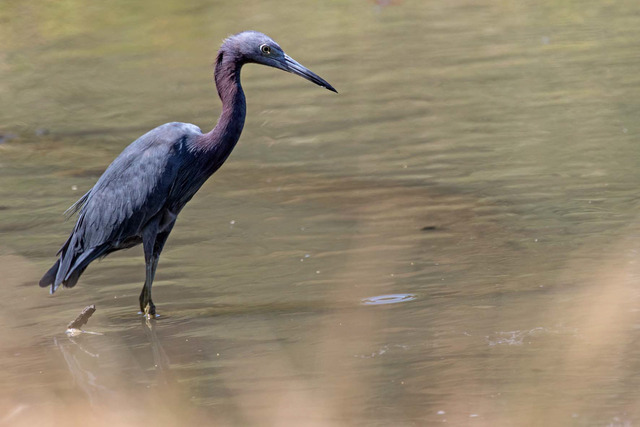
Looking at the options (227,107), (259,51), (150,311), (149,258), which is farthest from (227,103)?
(150,311)

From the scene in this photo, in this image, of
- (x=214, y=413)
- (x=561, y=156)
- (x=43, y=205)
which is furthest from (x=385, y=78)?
(x=214, y=413)

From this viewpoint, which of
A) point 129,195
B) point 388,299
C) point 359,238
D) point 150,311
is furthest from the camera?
point 359,238

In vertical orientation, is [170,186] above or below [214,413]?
above

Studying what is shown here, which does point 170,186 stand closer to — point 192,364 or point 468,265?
point 192,364

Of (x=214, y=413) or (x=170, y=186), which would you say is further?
(x=170, y=186)

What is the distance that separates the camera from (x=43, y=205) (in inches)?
348

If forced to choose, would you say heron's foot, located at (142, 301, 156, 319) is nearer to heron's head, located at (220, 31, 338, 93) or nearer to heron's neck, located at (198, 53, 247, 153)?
heron's neck, located at (198, 53, 247, 153)

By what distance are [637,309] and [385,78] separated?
689 centimetres

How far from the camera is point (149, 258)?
6.49 m

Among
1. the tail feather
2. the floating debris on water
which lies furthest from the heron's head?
the tail feather

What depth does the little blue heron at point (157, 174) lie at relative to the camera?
6.46 metres

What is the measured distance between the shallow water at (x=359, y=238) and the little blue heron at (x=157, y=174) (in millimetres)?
345

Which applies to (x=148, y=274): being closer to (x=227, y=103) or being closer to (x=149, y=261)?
(x=149, y=261)

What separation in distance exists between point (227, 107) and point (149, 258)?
101 centimetres
